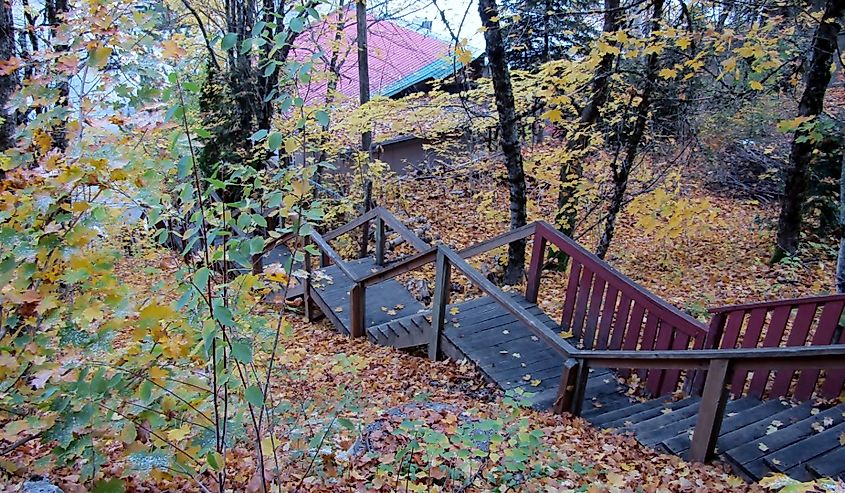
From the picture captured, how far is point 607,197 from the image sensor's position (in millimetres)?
8062

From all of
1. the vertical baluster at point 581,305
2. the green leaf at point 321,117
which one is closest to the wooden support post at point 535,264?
the vertical baluster at point 581,305

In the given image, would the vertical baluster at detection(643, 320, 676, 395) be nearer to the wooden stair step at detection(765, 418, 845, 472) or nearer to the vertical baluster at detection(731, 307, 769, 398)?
the vertical baluster at detection(731, 307, 769, 398)

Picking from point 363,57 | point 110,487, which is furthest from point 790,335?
point 363,57

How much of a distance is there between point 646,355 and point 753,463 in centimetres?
85

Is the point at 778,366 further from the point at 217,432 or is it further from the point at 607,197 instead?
the point at 607,197

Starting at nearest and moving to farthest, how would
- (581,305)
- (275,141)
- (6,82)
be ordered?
(275,141), (6,82), (581,305)

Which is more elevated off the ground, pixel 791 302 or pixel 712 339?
pixel 791 302

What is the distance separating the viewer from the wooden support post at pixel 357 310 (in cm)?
653

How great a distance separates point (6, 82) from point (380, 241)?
5412 mm

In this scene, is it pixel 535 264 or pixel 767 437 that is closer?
pixel 767 437

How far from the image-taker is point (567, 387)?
401 centimetres

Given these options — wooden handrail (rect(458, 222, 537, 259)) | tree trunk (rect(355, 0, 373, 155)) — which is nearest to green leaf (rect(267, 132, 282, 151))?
wooden handrail (rect(458, 222, 537, 259))

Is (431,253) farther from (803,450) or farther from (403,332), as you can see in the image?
(803,450)

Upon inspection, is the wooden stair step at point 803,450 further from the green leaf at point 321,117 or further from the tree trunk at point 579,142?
the tree trunk at point 579,142
